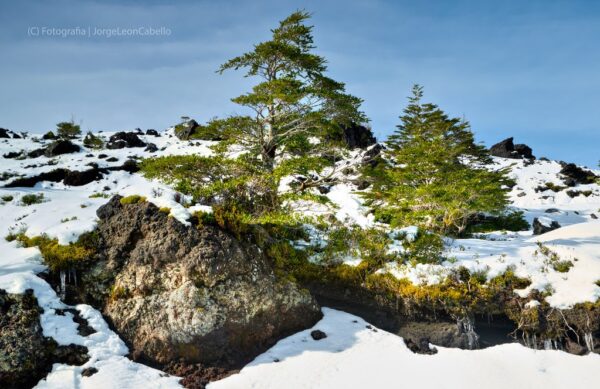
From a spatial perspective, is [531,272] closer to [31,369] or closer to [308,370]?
[308,370]

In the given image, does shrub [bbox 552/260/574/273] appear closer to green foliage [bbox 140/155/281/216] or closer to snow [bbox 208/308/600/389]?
snow [bbox 208/308/600/389]

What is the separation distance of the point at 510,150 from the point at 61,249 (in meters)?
63.9

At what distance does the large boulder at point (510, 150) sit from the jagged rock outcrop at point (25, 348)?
62475 mm

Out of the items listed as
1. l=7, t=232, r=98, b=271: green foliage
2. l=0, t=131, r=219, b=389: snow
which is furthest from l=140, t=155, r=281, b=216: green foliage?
l=7, t=232, r=98, b=271: green foliage

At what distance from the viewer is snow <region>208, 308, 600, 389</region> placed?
8844mm

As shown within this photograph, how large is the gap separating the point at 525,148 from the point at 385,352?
60112 mm

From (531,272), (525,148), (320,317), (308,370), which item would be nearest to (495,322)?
(531,272)

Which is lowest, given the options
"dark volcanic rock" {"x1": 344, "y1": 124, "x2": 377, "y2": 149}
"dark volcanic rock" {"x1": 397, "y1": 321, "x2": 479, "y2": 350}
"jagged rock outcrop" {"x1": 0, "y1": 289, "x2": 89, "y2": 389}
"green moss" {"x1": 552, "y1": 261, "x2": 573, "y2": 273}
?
"dark volcanic rock" {"x1": 397, "y1": 321, "x2": 479, "y2": 350}

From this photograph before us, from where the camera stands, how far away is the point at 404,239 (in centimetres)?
1480

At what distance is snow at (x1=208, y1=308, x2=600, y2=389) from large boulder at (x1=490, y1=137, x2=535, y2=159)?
180ft

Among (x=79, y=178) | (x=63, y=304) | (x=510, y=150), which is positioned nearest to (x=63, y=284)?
(x=63, y=304)

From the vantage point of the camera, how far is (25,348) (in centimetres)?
830

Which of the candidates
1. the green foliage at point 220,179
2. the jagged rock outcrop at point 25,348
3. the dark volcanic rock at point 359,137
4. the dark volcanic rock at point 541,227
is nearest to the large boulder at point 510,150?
the dark volcanic rock at point 359,137

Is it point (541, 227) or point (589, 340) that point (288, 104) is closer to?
point (589, 340)
